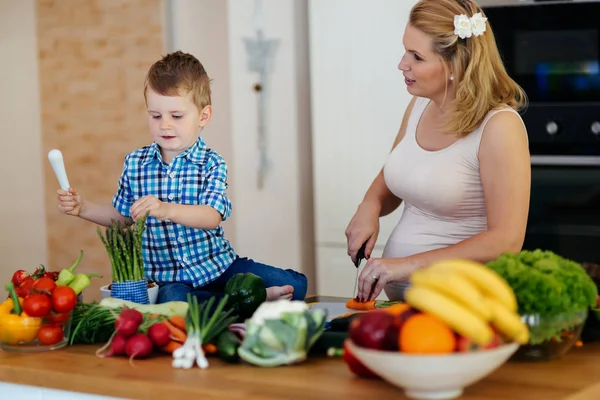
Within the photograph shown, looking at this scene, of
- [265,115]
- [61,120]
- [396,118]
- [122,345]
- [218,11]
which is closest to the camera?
[122,345]

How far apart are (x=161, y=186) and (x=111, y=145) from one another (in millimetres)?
2043

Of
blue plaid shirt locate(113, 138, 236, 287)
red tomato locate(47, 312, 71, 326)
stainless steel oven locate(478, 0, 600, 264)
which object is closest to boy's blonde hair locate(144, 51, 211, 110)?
blue plaid shirt locate(113, 138, 236, 287)

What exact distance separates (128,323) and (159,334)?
6 centimetres

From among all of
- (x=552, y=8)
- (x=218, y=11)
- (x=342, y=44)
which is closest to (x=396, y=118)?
(x=342, y=44)

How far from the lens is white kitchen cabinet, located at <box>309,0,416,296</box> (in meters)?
3.52

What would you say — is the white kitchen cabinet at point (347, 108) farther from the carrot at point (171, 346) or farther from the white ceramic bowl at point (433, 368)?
the white ceramic bowl at point (433, 368)

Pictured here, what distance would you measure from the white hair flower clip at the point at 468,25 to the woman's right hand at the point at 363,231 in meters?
0.55

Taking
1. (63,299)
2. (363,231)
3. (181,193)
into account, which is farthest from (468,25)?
(63,299)

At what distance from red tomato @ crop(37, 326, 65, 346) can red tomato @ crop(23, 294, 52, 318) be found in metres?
0.04

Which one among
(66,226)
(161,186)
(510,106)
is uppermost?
(510,106)

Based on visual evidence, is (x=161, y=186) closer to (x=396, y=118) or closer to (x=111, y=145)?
(x=396, y=118)

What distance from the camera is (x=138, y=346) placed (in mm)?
1732

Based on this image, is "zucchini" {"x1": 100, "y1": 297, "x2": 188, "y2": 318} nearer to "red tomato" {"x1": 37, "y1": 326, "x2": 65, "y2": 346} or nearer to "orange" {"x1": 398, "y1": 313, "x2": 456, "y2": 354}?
"red tomato" {"x1": 37, "y1": 326, "x2": 65, "y2": 346}

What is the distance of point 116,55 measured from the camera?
14.0 ft
